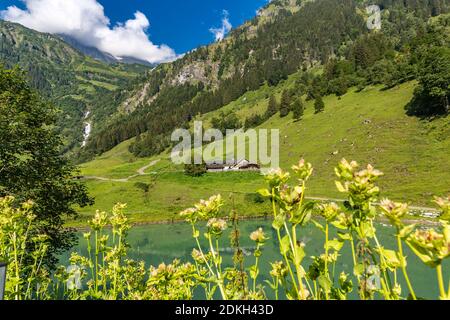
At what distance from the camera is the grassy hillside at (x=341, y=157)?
61.5 meters

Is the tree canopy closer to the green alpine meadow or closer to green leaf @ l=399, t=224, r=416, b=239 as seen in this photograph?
the green alpine meadow

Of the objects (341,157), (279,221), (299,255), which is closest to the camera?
(299,255)

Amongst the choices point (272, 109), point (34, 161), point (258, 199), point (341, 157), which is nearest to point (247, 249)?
point (34, 161)

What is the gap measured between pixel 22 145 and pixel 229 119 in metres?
137

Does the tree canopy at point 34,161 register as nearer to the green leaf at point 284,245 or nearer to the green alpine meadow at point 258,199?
the green alpine meadow at point 258,199

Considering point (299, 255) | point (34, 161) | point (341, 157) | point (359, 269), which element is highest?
point (341, 157)

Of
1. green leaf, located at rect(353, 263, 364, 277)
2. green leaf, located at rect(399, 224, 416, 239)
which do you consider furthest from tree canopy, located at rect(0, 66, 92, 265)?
green leaf, located at rect(399, 224, 416, 239)

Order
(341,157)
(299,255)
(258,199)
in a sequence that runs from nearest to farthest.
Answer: (299,255), (258,199), (341,157)

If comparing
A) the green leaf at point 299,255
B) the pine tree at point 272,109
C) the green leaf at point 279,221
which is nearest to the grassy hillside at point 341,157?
the pine tree at point 272,109

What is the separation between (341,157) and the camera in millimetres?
76250

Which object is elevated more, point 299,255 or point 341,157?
point 341,157

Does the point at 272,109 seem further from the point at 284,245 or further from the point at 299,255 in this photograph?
the point at 299,255
